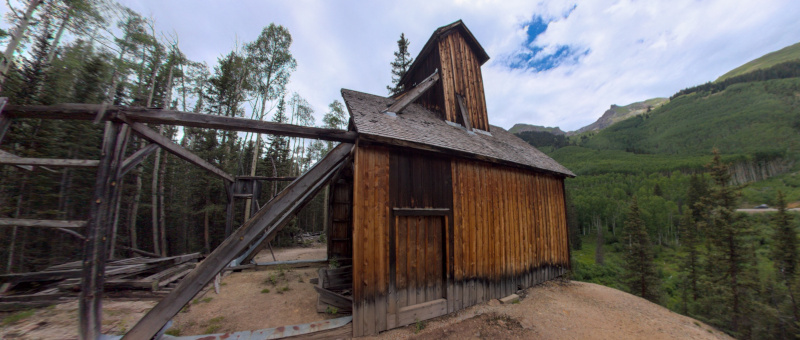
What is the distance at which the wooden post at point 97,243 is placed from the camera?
3.33 meters

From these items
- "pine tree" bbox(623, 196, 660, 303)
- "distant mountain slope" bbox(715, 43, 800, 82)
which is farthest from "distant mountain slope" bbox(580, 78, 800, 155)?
"pine tree" bbox(623, 196, 660, 303)

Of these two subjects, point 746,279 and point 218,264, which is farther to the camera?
point 746,279

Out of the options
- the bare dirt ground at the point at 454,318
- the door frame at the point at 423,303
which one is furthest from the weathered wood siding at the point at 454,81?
Result: the bare dirt ground at the point at 454,318

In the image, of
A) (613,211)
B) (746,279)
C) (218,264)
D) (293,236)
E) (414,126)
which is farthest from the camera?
(613,211)

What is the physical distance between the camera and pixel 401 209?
5.05 metres

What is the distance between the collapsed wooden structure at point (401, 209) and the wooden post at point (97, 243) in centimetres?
1

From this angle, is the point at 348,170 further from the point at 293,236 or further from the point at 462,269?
the point at 293,236

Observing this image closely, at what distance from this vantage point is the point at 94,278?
338 cm

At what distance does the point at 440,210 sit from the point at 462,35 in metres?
7.53

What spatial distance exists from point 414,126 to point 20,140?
10177 millimetres

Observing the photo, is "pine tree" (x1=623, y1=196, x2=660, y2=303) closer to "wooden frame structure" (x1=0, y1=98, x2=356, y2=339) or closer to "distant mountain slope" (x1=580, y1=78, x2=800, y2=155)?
"wooden frame structure" (x1=0, y1=98, x2=356, y2=339)

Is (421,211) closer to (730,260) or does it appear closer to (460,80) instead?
(460,80)

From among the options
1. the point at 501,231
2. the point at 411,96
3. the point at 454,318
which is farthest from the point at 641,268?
the point at 411,96

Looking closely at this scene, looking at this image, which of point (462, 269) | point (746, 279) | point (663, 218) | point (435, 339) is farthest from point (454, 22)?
point (663, 218)
